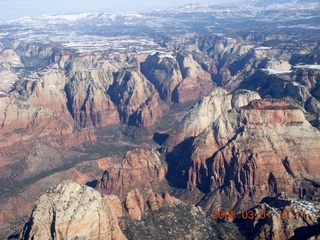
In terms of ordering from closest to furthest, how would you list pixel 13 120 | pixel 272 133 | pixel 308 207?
pixel 308 207 < pixel 272 133 < pixel 13 120

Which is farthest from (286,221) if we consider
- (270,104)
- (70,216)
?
(270,104)

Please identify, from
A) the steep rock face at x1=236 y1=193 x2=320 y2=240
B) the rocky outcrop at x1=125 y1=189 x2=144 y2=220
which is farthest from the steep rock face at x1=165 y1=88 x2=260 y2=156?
the steep rock face at x1=236 y1=193 x2=320 y2=240

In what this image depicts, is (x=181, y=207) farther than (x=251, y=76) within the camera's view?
No

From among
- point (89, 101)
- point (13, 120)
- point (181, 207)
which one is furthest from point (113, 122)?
point (181, 207)

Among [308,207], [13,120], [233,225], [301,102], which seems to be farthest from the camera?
[301,102]

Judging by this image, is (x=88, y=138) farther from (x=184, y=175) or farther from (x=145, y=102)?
(x=184, y=175)

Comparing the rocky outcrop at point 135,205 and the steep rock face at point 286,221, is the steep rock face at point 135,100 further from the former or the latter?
the steep rock face at point 286,221

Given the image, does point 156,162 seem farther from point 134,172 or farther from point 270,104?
point 270,104
